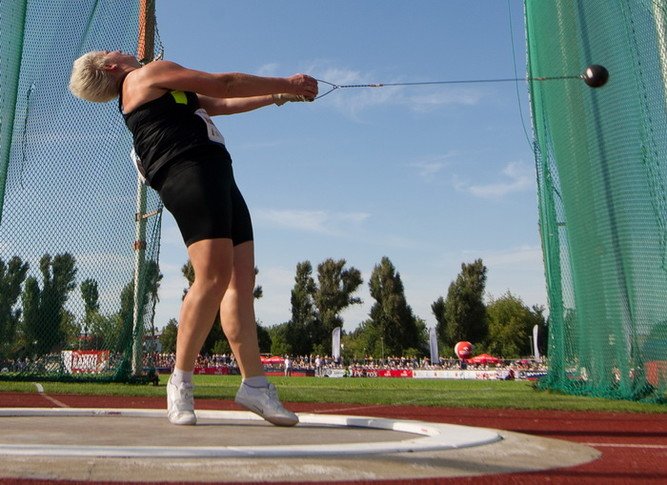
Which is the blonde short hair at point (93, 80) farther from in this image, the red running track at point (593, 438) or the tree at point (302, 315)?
the tree at point (302, 315)

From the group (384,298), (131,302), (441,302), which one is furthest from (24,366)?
(441,302)

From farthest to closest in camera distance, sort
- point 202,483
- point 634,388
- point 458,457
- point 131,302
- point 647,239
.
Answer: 1. point 131,302
2. point 634,388
3. point 647,239
4. point 458,457
5. point 202,483

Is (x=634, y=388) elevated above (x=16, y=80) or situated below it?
below

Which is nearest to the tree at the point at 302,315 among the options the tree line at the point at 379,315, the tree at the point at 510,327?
the tree line at the point at 379,315

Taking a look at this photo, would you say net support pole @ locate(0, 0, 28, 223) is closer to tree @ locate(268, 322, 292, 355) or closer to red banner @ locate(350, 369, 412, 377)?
red banner @ locate(350, 369, 412, 377)

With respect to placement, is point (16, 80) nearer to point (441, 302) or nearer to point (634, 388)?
point (634, 388)

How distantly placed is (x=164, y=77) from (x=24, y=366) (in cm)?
657

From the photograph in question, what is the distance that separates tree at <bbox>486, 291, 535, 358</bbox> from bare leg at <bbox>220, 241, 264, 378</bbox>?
2425 inches

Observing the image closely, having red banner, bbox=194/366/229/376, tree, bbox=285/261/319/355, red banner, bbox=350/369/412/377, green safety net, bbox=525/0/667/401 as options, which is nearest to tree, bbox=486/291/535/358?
tree, bbox=285/261/319/355

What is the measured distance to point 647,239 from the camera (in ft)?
20.1

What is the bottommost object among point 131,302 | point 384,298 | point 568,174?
point 131,302

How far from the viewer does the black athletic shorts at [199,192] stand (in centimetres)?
276

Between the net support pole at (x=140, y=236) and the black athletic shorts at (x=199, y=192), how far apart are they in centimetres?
617

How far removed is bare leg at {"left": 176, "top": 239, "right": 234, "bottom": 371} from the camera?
9.02ft
